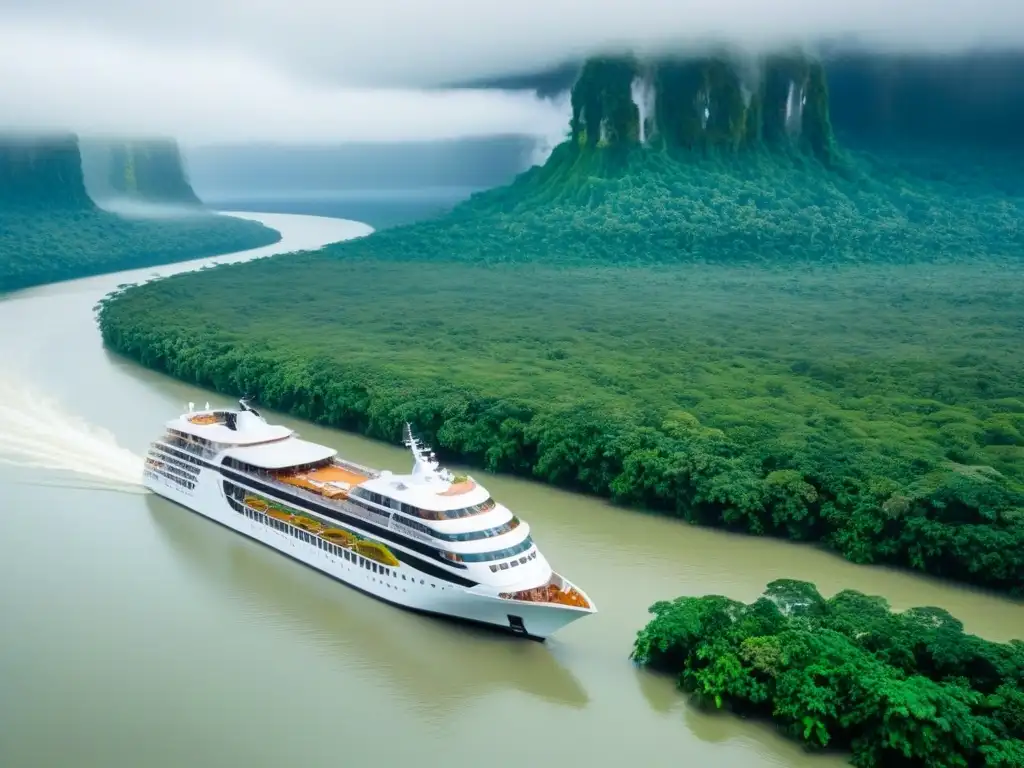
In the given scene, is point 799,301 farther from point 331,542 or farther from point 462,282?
point 331,542

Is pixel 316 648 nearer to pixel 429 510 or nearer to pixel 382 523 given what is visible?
pixel 382 523

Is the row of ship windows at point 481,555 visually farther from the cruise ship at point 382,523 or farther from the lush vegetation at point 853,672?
the lush vegetation at point 853,672

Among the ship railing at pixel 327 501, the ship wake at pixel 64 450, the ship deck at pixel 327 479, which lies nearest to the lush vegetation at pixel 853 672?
the ship railing at pixel 327 501

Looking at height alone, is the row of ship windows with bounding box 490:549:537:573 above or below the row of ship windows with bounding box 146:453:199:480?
above

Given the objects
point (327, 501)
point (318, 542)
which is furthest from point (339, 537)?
point (327, 501)

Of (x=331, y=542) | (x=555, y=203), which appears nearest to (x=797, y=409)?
(x=331, y=542)

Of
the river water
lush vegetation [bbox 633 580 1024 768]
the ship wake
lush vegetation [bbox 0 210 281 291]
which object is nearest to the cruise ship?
the river water

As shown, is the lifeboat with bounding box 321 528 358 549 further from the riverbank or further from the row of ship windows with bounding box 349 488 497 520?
the riverbank
